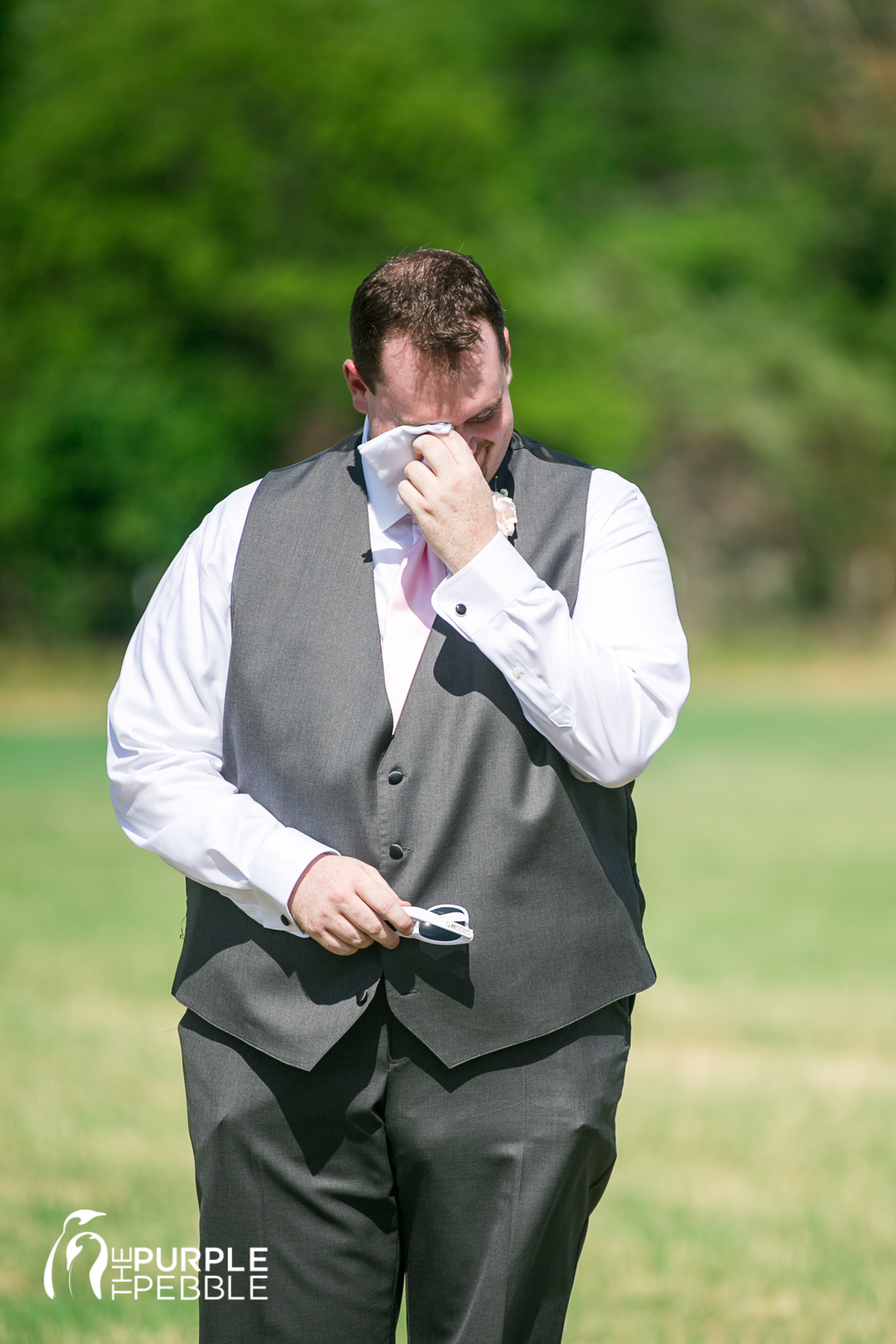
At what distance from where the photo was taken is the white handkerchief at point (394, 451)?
6.07 ft

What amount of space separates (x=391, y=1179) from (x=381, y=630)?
30.6 inches

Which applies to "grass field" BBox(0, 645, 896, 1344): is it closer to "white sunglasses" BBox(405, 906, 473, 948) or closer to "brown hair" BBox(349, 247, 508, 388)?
"white sunglasses" BBox(405, 906, 473, 948)

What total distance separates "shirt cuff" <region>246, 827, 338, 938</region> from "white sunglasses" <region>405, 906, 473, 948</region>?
15 cm

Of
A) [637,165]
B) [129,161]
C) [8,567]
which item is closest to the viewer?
[8,567]

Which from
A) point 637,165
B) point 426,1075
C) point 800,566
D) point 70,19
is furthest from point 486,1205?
point 637,165

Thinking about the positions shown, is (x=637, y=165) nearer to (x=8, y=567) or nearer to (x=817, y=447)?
(x=817, y=447)

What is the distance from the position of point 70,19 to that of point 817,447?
63.7 ft

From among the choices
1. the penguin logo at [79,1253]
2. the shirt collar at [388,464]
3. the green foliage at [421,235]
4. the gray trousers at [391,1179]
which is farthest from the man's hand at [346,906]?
the green foliage at [421,235]

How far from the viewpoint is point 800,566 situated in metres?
34.2

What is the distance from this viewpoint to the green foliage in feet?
83.8

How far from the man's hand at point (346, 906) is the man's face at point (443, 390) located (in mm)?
580

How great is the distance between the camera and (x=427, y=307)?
1850 mm

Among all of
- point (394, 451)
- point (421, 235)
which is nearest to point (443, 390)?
point (394, 451)

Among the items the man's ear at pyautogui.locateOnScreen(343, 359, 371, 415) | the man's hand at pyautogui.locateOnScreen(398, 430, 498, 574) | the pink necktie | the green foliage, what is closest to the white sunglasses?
the pink necktie
